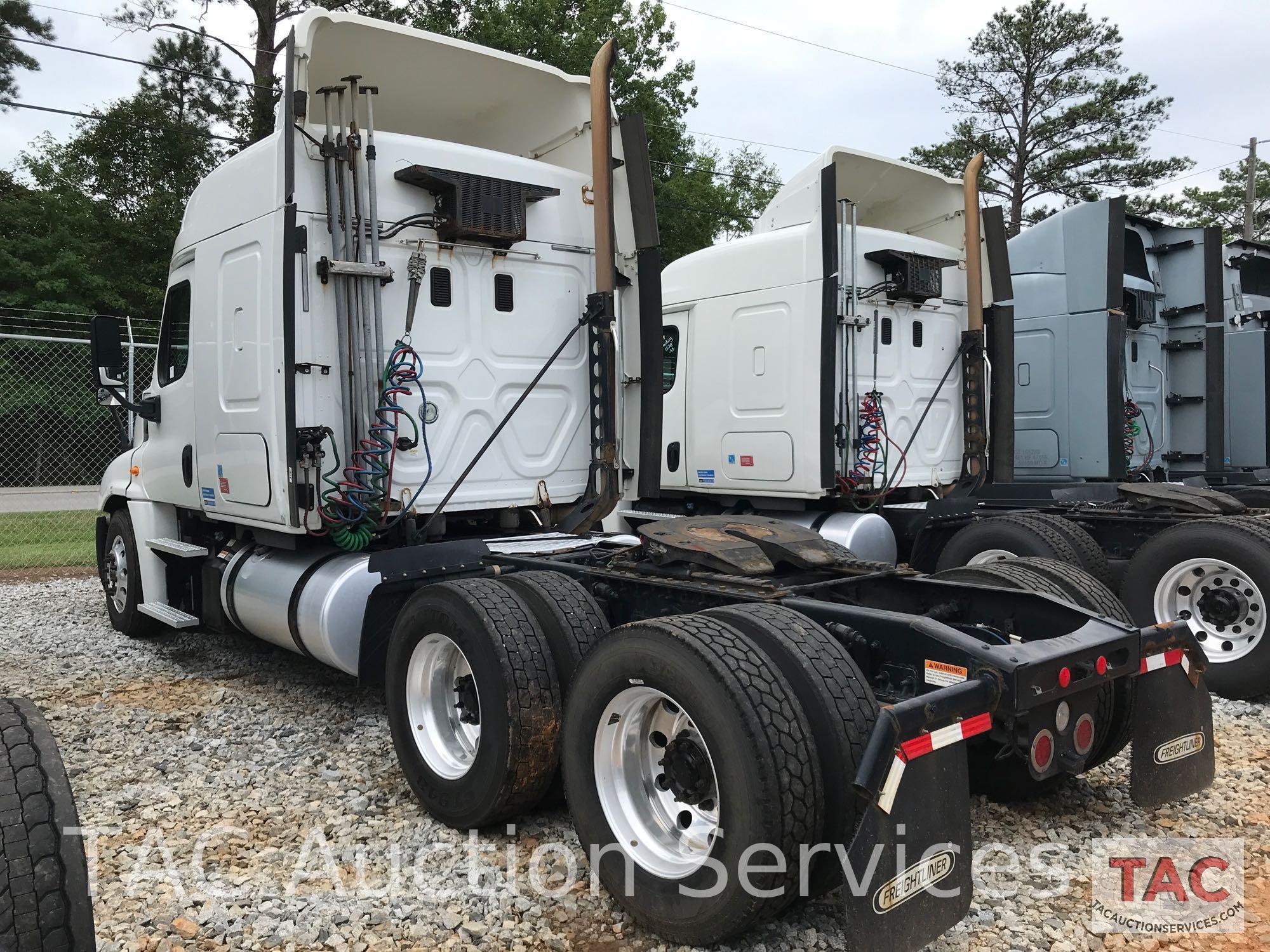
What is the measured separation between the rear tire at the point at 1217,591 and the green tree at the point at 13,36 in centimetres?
2550

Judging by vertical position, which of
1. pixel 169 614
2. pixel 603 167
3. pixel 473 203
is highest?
pixel 603 167

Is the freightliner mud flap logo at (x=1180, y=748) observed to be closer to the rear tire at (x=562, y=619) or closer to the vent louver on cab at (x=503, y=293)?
the rear tire at (x=562, y=619)

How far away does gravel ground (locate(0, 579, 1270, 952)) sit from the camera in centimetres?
298

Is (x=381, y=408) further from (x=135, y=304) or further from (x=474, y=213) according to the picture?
(x=135, y=304)

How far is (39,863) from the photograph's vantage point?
2.09 meters

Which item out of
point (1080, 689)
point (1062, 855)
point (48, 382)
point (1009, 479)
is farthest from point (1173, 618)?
point (48, 382)

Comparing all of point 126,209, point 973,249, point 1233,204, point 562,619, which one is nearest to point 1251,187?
point 1233,204

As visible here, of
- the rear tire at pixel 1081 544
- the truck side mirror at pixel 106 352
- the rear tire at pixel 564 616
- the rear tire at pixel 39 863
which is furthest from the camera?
the truck side mirror at pixel 106 352

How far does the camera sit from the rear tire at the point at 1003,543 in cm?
613

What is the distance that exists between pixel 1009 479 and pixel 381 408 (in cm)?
538

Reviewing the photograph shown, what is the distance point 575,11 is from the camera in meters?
26.5

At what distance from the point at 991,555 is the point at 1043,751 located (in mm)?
3777

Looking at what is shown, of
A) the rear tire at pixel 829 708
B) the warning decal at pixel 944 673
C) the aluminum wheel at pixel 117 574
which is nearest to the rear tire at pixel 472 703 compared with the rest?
the rear tire at pixel 829 708

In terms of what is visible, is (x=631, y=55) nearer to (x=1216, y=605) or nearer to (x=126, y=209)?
(x=126, y=209)
